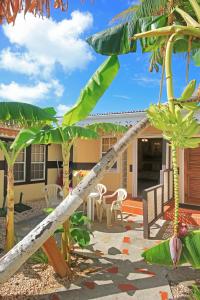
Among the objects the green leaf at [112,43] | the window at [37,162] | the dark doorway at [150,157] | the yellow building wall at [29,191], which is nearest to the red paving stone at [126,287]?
the green leaf at [112,43]

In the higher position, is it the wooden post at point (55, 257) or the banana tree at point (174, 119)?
the banana tree at point (174, 119)

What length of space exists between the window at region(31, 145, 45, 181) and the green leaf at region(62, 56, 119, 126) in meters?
8.73

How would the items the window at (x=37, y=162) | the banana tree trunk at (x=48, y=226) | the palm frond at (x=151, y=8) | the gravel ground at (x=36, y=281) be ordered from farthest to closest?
the window at (x=37, y=162) → the palm frond at (x=151, y=8) → the gravel ground at (x=36, y=281) → the banana tree trunk at (x=48, y=226)

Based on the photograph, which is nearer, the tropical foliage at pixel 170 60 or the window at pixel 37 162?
the tropical foliage at pixel 170 60

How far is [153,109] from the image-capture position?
5.15 feet

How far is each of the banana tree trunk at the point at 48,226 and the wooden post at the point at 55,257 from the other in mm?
3320

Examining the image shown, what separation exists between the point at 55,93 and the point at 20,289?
1815 centimetres

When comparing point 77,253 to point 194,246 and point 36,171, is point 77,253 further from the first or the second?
point 36,171

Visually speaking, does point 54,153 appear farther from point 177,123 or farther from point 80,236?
point 177,123

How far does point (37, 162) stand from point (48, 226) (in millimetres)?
11912

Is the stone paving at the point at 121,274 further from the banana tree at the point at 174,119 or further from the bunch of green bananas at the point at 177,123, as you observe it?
the bunch of green bananas at the point at 177,123

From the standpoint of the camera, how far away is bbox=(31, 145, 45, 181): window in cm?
1277

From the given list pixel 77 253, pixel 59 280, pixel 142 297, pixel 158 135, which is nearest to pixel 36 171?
pixel 158 135

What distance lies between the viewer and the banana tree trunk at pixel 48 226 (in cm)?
139
